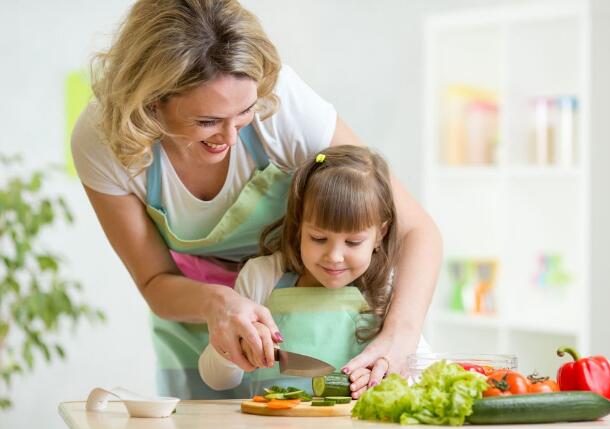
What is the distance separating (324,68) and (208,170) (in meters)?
2.66

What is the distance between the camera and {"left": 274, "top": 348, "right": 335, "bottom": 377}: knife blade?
1.70 metres

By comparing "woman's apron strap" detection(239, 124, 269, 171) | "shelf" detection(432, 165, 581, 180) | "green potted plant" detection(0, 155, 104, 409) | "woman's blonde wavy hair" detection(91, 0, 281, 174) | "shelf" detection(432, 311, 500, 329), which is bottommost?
"shelf" detection(432, 311, 500, 329)

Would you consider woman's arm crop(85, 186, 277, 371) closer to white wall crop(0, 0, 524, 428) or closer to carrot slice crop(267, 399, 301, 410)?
carrot slice crop(267, 399, 301, 410)

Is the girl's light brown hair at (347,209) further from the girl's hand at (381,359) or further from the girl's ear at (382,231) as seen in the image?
the girl's hand at (381,359)

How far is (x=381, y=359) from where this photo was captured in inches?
69.4

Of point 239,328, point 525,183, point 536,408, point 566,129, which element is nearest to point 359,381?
point 239,328

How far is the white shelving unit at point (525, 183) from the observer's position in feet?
13.9

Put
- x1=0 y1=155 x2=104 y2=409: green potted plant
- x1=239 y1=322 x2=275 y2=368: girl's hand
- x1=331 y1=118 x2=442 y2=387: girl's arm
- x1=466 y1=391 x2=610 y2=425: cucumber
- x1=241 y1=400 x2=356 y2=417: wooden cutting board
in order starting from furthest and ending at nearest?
x1=0 y1=155 x2=104 y2=409: green potted plant, x1=331 y1=118 x2=442 y2=387: girl's arm, x1=239 y1=322 x2=275 y2=368: girl's hand, x1=241 y1=400 x2=356 y2=417: wooden cutting board, x1=466 y1=391 x2=610 y2=425: cucumber

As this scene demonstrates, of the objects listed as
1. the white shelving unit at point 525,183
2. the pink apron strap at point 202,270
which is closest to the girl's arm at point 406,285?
the pink apron strap at point 202,270

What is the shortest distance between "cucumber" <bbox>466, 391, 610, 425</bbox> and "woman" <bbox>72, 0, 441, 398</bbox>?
33 centimetres

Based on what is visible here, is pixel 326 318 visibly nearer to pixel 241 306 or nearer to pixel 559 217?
pixel 241 306

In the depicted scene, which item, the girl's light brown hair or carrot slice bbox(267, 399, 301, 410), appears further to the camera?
the girl's light brown hair

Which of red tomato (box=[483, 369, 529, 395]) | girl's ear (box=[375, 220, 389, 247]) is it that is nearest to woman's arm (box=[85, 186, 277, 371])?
girl's ear (box=[375, 220, 389, 247])

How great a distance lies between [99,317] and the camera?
12.3ft
